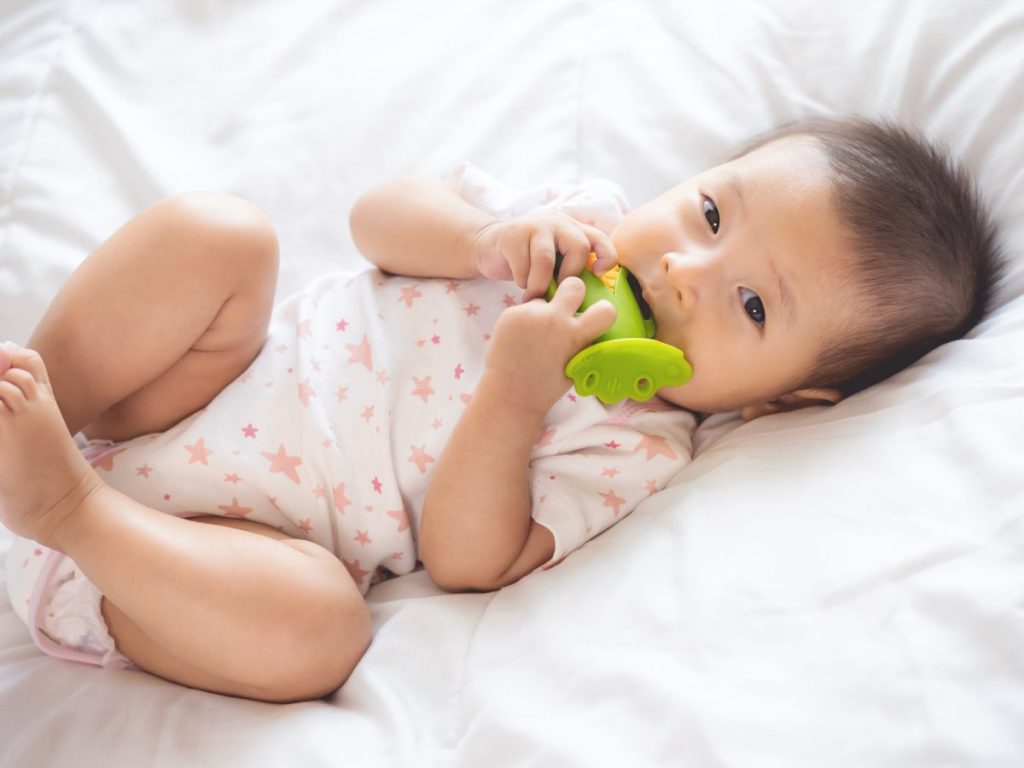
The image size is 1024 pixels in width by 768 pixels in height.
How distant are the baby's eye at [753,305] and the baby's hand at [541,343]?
0.18 metres

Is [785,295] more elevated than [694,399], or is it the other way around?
[785,295]

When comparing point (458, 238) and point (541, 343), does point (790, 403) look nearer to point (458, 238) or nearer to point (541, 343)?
point (541, 343)

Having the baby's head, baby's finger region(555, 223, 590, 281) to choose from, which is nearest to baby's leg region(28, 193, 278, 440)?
baby's finger region(555, 223, 590, 281)

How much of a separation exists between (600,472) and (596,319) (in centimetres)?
21

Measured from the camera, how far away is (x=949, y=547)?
2.72 ft

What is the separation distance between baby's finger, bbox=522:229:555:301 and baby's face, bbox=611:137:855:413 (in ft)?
0.37

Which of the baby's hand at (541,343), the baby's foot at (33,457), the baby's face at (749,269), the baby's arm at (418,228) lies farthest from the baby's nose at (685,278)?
the baby's foot at (33,457)

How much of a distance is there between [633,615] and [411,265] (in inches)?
21.4

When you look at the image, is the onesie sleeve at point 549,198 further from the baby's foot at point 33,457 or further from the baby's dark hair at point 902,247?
the baby's foot at point 33,457

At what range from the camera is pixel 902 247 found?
1052 millimetres

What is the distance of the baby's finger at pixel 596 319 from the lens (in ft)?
3.29

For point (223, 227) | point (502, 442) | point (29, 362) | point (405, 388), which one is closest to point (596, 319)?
point (502, 442)

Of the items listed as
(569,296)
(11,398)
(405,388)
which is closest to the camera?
(11,398)

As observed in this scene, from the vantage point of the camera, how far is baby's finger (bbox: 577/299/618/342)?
39.5 inches
